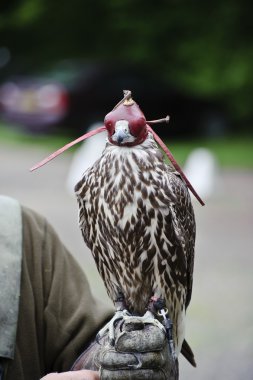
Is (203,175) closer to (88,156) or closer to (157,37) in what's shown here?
(88,156)

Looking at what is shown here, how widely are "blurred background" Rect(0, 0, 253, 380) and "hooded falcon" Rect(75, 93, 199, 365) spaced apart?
6.53m

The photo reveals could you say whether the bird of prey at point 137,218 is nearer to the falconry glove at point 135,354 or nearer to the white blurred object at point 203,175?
the falconry glove at point 135,354

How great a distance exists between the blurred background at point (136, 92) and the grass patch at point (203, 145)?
0.04 metres

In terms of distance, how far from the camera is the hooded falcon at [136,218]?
220 centimetres

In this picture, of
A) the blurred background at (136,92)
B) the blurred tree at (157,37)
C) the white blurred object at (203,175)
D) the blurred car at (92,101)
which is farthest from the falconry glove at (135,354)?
the blurred tree at (157,37)

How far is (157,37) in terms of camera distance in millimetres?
20766

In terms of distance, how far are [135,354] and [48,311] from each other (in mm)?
650

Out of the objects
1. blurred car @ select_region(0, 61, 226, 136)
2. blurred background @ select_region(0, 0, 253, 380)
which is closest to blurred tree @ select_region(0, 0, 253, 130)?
blurred background @ select_region(0, 0, 253, 380)

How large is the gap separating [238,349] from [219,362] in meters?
0.31

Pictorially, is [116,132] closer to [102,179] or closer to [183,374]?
[102,179]

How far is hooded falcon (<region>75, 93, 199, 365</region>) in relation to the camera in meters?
2.20

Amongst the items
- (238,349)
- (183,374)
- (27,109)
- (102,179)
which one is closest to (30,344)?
(102,179)

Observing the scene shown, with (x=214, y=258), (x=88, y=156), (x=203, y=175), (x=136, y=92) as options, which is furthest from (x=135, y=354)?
(x=136, y=92)

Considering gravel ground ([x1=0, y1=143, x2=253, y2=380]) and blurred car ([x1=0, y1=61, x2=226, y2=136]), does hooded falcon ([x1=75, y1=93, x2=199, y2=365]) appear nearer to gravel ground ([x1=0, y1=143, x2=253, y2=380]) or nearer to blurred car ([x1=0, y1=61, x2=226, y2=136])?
gravel ground ([x1=0, y1=143, x2=253, y2=380])
